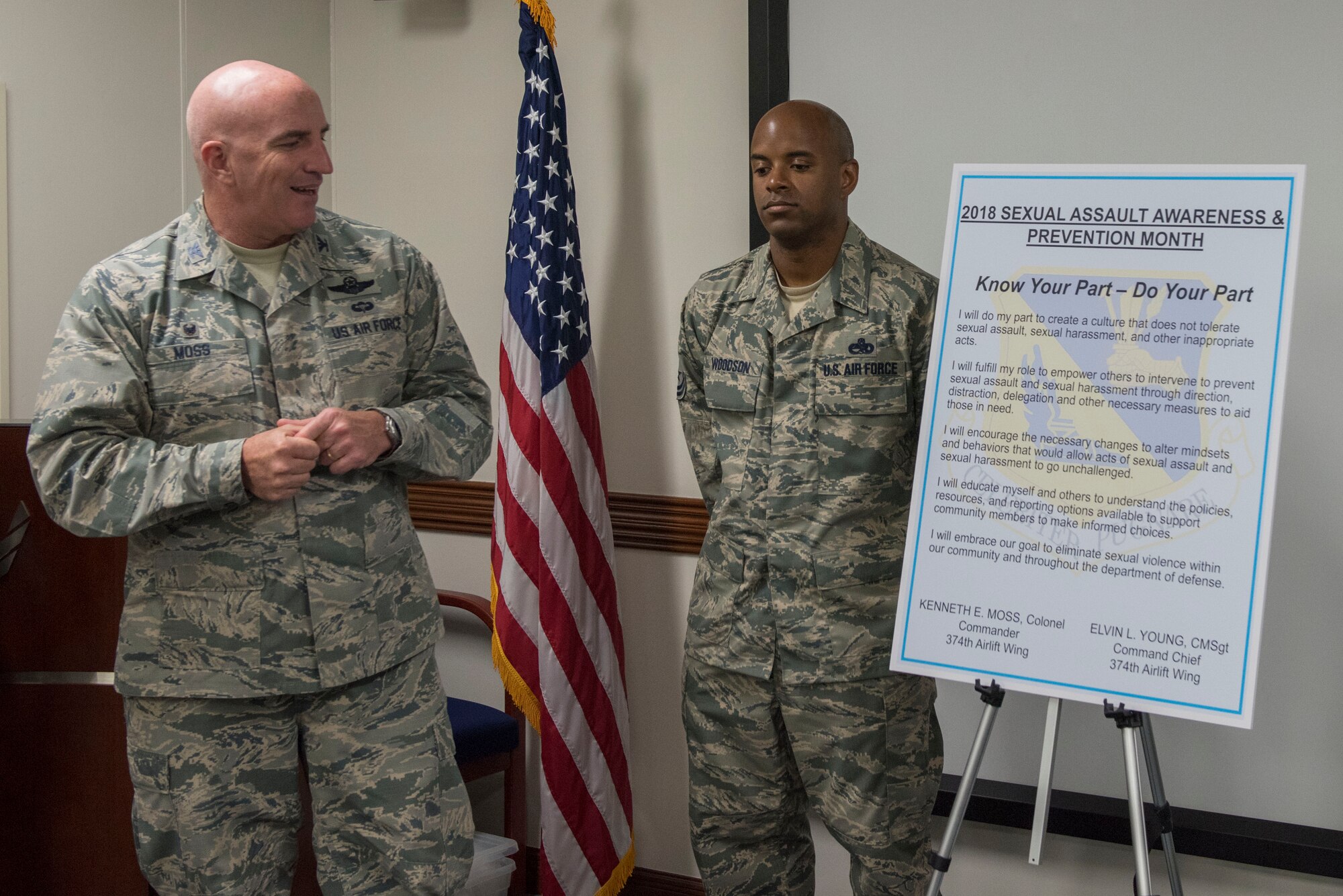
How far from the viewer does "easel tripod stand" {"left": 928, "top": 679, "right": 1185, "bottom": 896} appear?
1551 millimetres

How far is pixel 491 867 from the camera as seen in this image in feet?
8.33

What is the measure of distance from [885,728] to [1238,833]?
74cm

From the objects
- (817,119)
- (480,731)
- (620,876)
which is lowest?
(620,876)

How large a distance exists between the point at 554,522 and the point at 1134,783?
4.40 ft

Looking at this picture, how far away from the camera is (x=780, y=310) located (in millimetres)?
1940

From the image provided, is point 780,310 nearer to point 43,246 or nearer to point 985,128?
point 985,128

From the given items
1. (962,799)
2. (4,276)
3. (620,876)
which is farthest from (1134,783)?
(4,276)

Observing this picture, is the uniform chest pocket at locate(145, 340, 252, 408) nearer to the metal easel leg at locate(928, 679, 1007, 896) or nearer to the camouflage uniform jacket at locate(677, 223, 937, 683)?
the camouflage uniform jacket at locate(677, 223, 937, 683)

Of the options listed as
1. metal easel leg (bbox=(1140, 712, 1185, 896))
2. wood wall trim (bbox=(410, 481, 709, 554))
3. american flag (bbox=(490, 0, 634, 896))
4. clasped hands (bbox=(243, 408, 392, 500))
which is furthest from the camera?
wood wall trim (bbox=(410, 481, 709, 554))

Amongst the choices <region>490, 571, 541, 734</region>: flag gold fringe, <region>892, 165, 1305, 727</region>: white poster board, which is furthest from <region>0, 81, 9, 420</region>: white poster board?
<region>892, 165, 1305, 727</region>: white poster board

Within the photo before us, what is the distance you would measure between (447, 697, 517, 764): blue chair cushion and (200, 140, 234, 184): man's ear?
1.34 metres

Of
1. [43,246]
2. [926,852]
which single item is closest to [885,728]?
[926,852]

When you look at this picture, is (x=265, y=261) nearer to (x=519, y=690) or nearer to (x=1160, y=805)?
(x=519, y=690)

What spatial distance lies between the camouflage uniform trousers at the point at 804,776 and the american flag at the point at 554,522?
0.53m
